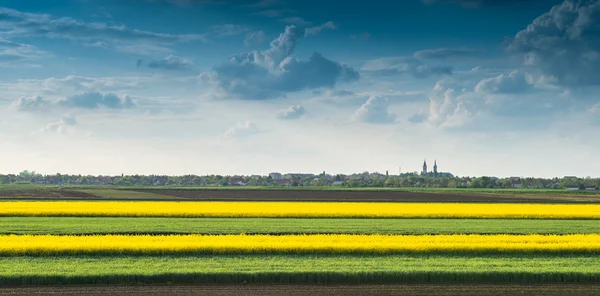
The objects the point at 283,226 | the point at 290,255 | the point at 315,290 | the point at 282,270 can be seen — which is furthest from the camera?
the point at 283,226

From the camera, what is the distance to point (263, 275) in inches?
829

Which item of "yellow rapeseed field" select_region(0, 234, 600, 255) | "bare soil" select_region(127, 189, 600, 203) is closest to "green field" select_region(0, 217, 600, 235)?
"yellow rapeseed field" select_region(0, 234, 600, 255)

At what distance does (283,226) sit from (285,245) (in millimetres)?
11708

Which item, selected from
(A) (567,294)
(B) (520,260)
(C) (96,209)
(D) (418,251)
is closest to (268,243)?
(D) (418,251)

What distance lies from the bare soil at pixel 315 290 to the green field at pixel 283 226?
1414cm

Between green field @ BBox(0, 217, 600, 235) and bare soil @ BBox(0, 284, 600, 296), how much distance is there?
14.1 meters

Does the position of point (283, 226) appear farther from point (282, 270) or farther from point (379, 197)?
point (379, 197)

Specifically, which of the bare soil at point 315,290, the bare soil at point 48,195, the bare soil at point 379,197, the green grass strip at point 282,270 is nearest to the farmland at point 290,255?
the green grass strip at point 282,270

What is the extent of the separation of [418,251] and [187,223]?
17.7 m

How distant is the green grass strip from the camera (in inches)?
813

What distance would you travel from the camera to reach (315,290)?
64.8ft

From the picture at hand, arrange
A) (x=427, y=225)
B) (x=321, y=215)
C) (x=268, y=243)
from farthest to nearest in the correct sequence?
(x=321, y=215)
(x=427, y=225)
(x=268, y=243)

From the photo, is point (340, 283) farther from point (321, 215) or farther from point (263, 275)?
point (321, 215)

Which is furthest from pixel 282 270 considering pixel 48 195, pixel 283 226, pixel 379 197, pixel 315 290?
pixel 48 195
